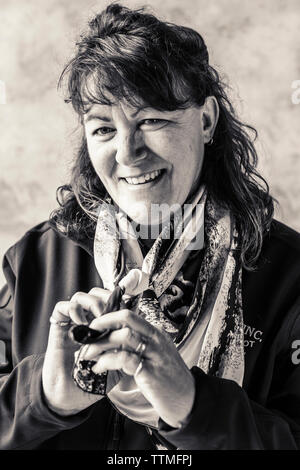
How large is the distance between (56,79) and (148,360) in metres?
0.73

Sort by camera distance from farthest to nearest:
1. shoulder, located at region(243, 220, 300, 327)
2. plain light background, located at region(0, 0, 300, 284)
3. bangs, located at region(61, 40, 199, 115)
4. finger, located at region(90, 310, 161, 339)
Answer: plain light background, located at region(0, 0, 300, 284) < shoulder, located at region(243, 220, 300, 327) < bangs, located at region(61, 40, 199, 115) < finger, located at region(90, 310, 161, 339)

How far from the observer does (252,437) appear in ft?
3.00

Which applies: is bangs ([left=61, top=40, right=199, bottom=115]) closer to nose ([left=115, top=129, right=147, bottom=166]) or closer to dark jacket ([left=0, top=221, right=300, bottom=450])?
nose ([left=115, top=129, right=147, bottom=166])

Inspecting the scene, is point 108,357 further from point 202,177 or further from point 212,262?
point 202,177

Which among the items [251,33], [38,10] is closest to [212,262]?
[251,33]

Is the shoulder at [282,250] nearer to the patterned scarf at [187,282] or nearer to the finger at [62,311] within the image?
the patterned scarf at [187,282]

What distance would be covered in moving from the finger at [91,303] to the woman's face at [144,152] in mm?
263

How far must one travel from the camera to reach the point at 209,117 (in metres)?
1.16

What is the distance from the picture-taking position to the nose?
1.06 metres

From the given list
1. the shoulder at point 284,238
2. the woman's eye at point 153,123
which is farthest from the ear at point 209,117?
the shoulder at point 284,238

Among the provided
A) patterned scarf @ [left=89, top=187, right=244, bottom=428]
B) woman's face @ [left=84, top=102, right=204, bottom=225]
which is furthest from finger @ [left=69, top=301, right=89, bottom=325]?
woman's face @ [left=84, top=102, right=204, bottom=225]

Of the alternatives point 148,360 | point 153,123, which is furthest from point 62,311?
point 153,123

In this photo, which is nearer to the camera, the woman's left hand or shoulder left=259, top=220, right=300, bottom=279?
the woman's left hand
